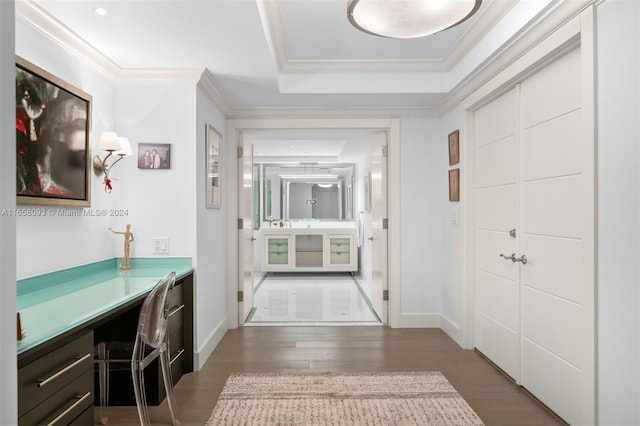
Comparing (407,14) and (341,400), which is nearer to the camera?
(407,14)

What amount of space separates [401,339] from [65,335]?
9.51 feet

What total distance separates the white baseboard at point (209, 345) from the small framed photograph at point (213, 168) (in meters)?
1.11

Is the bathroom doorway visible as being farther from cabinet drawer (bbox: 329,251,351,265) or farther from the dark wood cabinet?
the dark wood cabinet

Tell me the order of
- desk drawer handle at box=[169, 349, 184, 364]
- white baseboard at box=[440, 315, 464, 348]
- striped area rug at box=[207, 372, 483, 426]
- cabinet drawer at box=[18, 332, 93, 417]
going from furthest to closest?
white baseboard at box=[440, 315, 464, 348]
desk drawer handle at box=[169, 349, 184, 364]
striped area rug at box=[207, 372, 483, 426]
cabinet drawer at box=[18, 332, 93, 417]

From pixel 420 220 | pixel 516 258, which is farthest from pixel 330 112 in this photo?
pixel 516 258

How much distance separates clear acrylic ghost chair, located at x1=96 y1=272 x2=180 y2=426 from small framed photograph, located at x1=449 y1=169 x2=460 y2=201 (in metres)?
2.57

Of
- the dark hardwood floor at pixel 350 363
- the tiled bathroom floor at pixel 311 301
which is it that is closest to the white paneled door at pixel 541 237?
the dark hardwood floor at pixel 350 363

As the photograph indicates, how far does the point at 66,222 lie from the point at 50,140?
501 millimetres

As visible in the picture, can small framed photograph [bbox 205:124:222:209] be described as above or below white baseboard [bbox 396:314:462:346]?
above

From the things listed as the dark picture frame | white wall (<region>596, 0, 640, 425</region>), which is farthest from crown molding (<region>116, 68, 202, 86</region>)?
white wall (<region>596, 0, 640, 425</region>)

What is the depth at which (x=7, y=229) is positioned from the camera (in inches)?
39.4

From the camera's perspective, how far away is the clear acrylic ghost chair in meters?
1.93

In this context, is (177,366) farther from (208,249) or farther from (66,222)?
(66,222)

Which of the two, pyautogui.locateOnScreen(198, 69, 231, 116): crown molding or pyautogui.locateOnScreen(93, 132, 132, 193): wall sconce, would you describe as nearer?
pyautogui.locateOnScreen(93, 132, 132, 193): wall sconce
